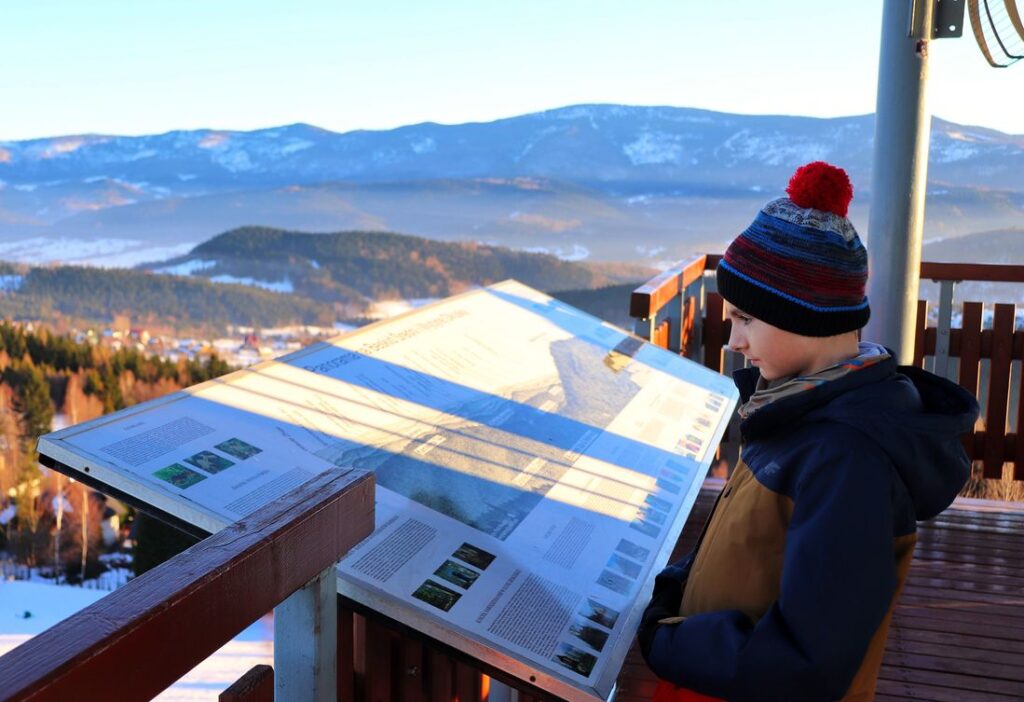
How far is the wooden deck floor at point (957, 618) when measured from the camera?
2.49 metres

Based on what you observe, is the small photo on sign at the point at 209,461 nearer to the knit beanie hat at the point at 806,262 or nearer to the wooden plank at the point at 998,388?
the knit beanie hat at the point at 806,262

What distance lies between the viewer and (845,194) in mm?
1316

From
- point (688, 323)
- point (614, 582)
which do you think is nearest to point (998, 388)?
point (688, 323)

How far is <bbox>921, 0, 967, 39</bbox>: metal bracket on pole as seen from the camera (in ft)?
10.7

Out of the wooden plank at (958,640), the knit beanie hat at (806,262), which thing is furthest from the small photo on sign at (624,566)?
the wooden plank at (958,640)

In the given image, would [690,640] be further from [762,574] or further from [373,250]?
[373,250]

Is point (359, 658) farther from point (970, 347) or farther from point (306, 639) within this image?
point (970, 347)

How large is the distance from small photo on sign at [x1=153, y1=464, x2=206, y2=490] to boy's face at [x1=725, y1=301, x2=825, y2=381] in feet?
2.65

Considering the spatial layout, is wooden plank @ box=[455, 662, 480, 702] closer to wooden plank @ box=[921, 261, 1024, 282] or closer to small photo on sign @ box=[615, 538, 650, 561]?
small photo on sign @ box=[615, 538, 650, 561]

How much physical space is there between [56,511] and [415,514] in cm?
5734

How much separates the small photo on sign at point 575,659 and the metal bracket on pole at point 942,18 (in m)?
2.64

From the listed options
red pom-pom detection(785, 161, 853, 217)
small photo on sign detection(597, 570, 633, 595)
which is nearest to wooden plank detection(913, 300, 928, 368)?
small photo on sign detection(597, 570, 633, 595)

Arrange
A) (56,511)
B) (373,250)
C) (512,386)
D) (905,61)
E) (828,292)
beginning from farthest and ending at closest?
(373,250)
(56,511)
(905,61)
(512,386)
(828,292)

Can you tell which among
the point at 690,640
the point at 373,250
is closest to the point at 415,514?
the point at 690,640
